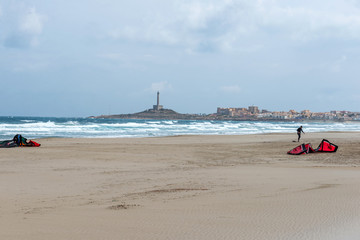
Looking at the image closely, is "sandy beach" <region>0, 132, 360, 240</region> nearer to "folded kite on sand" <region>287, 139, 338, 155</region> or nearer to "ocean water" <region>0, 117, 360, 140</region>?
"folded kite on sand" <region>287, 139, 338, 155</region>

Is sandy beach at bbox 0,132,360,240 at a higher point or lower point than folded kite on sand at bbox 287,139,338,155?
lower

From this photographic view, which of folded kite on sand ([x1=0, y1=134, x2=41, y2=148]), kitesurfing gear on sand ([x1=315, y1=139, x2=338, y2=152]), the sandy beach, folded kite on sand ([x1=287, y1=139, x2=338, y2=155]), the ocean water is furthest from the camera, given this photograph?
the ocean water

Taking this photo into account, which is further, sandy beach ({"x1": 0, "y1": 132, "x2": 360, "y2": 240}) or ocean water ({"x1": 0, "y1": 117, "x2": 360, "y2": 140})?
ocean water ({"x1": 0, "y1": 117, "x2": 360, "y2": 140})

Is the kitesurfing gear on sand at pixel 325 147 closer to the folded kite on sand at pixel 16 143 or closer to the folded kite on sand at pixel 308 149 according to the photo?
the folded kite on sand at pixel 308 149

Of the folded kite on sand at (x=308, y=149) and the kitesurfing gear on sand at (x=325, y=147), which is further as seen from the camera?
the kitesurfing gear on sand at (x=325, y=147)

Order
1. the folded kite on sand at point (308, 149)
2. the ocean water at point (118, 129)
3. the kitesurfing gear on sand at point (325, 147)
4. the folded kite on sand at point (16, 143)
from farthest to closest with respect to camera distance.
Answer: the ocean water at point (118, 129)
the folded kite on sand at point (16, 143)
the kitesurfing gear on sand at point (325, 147)
the folded kite on sand at point (308, 149)

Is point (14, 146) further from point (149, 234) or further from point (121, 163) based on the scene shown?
point (149, 234)

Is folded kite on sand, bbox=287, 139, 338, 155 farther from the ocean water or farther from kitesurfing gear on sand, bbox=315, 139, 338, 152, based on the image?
the ocean water

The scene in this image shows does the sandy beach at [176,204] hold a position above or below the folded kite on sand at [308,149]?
below

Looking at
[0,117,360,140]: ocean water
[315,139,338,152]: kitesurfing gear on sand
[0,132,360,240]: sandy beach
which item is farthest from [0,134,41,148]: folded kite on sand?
[315,139,338,152]: kitesurfing gear on sand

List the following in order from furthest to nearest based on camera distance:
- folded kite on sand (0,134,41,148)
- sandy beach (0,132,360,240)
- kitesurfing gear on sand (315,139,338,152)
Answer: folded kite on sand (0,134,41,148)
kitesurfing gear on sand (315,139,338,152)
sandy beach (0,132,360,240)

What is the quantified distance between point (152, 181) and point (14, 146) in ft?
41.6

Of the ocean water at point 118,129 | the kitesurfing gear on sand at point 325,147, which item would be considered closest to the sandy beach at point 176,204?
the kitesurfing gear on sand at point 325,147

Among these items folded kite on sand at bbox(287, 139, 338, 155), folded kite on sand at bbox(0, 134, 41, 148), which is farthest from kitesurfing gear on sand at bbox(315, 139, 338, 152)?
folded kite on sand at bbox(0, 134, 41, 148)
